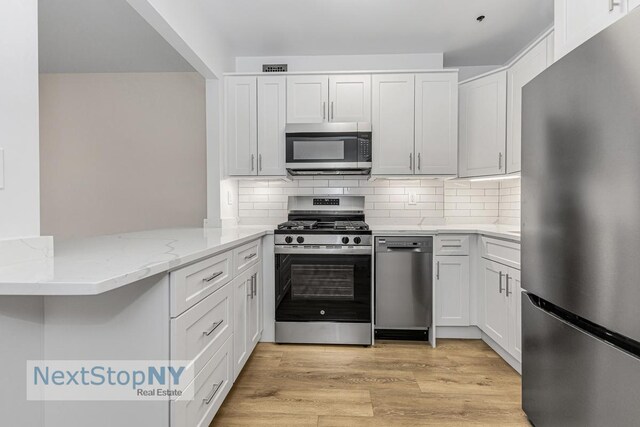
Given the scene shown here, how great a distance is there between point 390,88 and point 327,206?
121cm

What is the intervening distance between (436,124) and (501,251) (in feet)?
4.12

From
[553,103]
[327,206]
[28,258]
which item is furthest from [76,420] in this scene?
[327,206]

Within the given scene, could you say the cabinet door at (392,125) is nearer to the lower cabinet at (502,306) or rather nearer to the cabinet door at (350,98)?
the cabinet door at (350,98)

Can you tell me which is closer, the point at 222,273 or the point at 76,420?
the point at 76,420

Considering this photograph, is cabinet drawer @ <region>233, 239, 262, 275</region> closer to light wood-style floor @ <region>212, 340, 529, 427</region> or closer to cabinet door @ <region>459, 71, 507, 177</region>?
light wood-style floor @ <region>212, 340, 529, 427</region>

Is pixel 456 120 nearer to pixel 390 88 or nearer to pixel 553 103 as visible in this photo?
pixel 390 88

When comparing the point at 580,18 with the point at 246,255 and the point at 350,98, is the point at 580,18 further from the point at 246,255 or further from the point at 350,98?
the point at 246,255

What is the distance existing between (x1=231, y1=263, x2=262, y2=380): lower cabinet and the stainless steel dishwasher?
36.9 inches

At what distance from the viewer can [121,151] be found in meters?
3.81

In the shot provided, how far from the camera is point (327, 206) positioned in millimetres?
3367

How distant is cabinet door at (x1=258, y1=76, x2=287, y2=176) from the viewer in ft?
10.4

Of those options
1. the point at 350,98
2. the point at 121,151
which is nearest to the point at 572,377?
the point at 350,98

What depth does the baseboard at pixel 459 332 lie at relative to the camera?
2955mm

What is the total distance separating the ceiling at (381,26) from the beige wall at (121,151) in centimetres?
112
